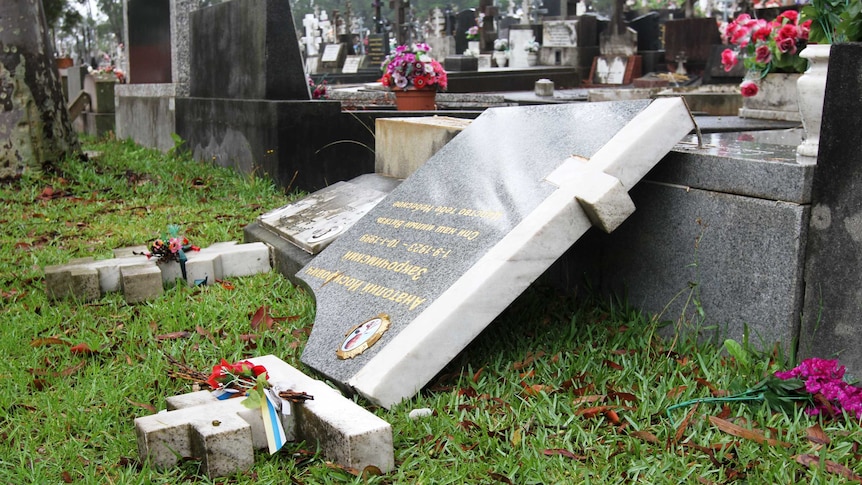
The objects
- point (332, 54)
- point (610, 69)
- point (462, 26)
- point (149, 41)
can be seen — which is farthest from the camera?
point (462, 26)

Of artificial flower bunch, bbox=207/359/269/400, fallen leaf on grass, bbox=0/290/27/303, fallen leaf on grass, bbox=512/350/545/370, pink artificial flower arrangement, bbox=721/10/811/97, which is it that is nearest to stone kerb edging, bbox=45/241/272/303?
fallen leaf on grass, bbox=0/290/27/303

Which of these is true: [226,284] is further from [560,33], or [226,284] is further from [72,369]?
[560,33]

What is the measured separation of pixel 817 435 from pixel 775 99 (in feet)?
14.5

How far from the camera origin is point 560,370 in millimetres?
2912

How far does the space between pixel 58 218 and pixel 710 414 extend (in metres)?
4.84

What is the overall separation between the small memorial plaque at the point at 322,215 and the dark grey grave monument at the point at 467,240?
14.5 inches

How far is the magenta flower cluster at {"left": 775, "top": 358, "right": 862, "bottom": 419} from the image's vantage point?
2.50 meters

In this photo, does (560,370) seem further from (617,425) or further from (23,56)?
(23,56)

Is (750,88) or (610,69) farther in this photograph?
(610,69)

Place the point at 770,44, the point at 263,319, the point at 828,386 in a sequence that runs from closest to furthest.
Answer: the point at 828,386 < the point at 263,319 < the point at 770,44

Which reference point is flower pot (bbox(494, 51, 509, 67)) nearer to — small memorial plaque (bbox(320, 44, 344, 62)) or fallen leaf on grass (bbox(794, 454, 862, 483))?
small memorial plaque (bbox(320, 44, 344, 62))

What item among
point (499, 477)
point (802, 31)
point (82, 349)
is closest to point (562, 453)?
point (499, 477)

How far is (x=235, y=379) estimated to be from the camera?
259 centimetres

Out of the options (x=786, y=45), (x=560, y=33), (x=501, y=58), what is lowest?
(x=786, y=45)
